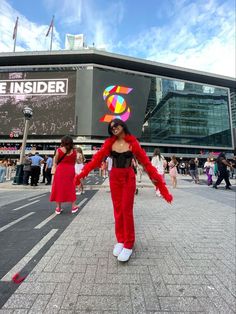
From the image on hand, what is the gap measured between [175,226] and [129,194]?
7.36 ft

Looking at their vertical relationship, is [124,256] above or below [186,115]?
below

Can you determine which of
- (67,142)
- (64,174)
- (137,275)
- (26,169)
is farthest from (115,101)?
(137,275)

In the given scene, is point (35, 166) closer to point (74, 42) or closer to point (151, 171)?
point (151, 171)

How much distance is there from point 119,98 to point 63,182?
60191 mm

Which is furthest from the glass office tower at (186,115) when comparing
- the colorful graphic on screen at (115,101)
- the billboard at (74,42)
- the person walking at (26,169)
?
the person walking at (26,169)

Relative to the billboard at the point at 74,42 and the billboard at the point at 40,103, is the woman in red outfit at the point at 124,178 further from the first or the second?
the billboard at the point at 74,42

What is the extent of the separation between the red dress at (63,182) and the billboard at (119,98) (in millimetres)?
53457

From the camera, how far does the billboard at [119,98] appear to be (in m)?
58.9

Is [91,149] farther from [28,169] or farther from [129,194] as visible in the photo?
[129,194]

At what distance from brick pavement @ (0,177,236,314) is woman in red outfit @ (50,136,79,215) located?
1.09m

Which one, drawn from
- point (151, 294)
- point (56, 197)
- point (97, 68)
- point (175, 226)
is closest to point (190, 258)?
point (151, 294)

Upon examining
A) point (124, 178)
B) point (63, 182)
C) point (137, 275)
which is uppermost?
point (124, 178)

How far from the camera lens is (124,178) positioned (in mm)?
2740

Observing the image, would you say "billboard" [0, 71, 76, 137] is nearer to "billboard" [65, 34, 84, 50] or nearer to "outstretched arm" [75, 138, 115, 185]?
"billboard" [65, 34, 84, 50]
